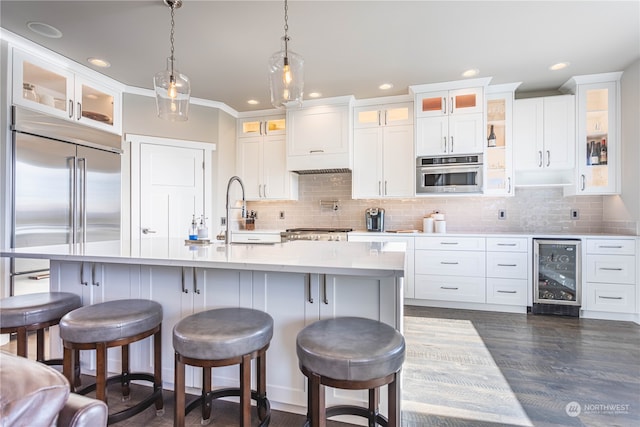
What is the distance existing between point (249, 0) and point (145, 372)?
263 cm

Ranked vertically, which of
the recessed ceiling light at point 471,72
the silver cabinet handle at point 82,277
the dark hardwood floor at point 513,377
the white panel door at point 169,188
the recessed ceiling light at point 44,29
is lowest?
the dark hardwood floor at point 513,377

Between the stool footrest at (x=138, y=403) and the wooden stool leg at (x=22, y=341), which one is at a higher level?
the wooden stool leg at (x=22, y=341)

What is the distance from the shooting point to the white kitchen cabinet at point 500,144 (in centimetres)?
369

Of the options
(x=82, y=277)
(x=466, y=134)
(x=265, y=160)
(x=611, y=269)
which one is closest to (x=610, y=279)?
(x=611, y=269)

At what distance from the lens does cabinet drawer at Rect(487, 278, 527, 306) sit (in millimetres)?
3469

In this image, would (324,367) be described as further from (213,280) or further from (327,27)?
(327,27)

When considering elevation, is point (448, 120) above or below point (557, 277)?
above

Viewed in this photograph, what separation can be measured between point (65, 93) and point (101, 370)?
304 centimetres

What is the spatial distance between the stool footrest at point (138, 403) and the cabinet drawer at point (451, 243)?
2.96m

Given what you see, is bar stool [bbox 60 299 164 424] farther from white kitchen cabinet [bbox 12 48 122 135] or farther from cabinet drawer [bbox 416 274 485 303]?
cabinet drawer [bbox 416 274 485 303]

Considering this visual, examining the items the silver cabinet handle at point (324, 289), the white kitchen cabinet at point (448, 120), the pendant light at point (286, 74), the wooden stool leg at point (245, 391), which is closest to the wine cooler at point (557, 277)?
the white kitchen cabinet at point (448, 120)

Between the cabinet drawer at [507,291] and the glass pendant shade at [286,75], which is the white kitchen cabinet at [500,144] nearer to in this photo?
the cabinet drawer at [507,291]

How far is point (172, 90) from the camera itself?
2.23 m

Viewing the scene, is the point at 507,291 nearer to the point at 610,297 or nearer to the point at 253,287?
the point at 610,297
